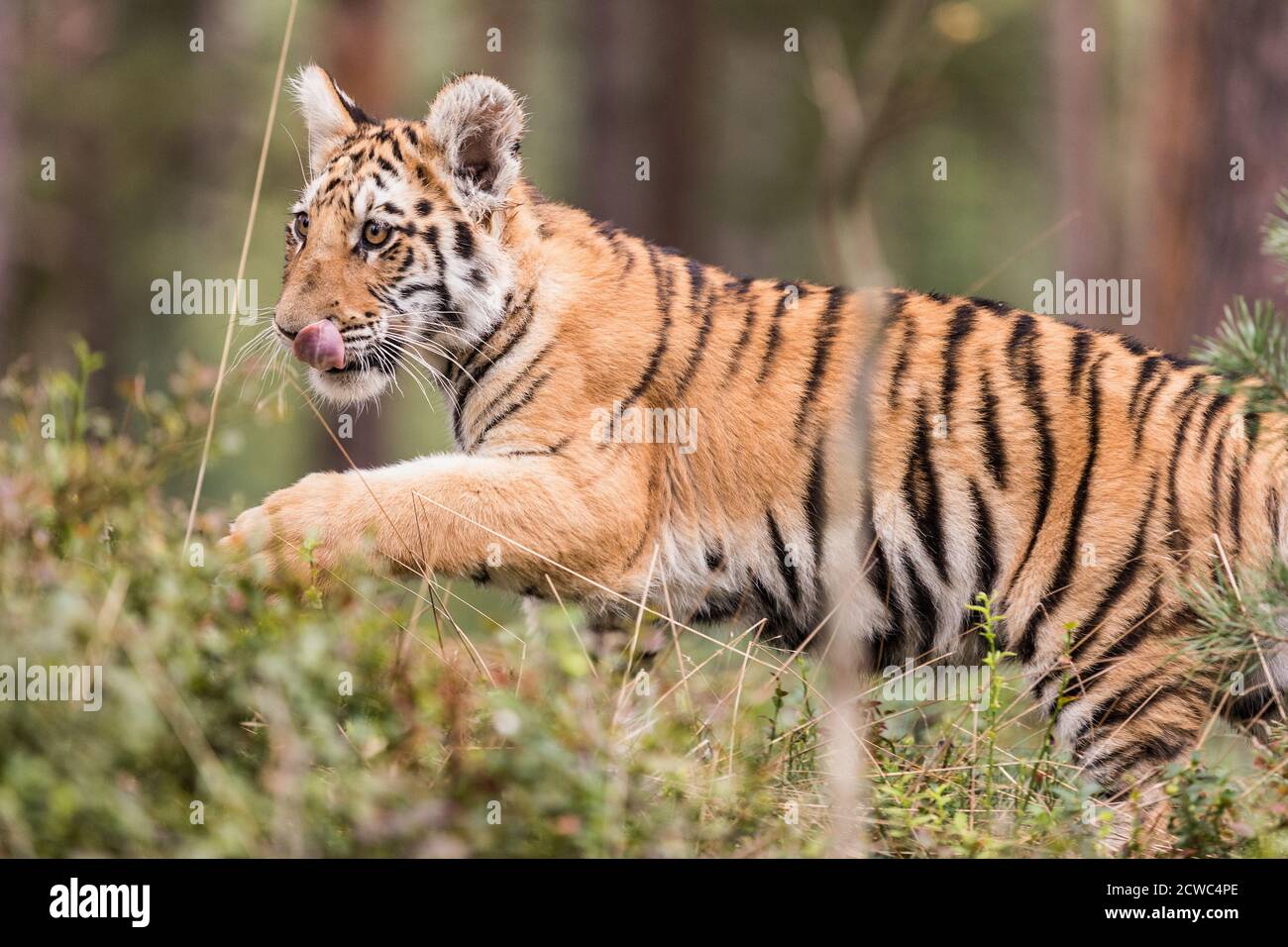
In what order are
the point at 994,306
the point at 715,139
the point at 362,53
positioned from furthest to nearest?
the point at 715,139, the point at 362,53, the point at 994,306

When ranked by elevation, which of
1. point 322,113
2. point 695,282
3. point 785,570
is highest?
point 322,113

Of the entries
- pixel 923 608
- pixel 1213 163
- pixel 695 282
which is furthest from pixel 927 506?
pixel 1213 163

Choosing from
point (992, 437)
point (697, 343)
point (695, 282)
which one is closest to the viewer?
point (992, 437)

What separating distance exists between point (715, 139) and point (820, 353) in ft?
39.8

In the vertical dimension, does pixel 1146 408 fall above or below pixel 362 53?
below

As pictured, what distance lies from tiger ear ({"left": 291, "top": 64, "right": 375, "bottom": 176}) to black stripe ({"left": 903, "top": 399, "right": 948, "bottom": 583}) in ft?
8.10

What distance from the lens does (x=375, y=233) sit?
4809 mm

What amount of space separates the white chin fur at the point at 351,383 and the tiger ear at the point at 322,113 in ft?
2.92

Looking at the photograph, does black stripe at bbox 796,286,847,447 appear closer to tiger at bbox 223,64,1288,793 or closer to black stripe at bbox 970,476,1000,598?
tiger at bbox 223,64,1288,793

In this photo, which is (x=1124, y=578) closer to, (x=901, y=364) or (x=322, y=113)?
(x=901, y=364)

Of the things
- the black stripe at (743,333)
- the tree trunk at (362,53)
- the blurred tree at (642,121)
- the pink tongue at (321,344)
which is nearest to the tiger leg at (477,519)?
the pink tongue at (321,344)

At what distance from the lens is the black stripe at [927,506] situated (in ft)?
15.2

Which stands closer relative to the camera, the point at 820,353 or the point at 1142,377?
the point at 1142,377
